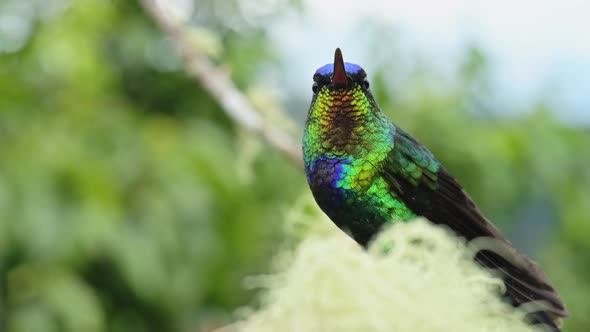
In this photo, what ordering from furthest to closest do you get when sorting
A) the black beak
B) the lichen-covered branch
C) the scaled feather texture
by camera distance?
the lichen-covered branch, the black beak, the scaled feather texture

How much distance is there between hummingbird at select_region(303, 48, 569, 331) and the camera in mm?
645

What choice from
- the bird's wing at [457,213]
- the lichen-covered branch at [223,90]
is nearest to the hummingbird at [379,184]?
the bird's wing at [457,213]

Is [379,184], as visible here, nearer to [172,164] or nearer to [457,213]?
[457,213]

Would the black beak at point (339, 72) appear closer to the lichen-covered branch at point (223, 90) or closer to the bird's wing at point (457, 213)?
the bird's wing at point (457, 213)

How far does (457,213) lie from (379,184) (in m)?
0.07

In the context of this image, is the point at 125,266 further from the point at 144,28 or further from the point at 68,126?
the point at 144,28

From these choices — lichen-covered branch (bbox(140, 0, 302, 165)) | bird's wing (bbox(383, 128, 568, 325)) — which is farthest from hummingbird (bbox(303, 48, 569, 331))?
lichen-covered branch (bbox(140, 0, 302, 165))

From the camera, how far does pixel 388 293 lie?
0.48 meters

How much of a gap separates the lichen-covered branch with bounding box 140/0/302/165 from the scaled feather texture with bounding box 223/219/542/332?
793mm

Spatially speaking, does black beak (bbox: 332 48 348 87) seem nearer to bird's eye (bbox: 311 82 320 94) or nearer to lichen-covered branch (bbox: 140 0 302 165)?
bird's eye (bbox: 311 82 320 94)

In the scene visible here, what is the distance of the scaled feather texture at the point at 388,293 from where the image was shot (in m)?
0.47

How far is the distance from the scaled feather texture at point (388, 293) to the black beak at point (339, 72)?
14 cm

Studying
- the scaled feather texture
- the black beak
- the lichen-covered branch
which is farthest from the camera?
the lichen-covered branch

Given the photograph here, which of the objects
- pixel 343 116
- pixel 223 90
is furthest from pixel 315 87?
pixel 223 90
